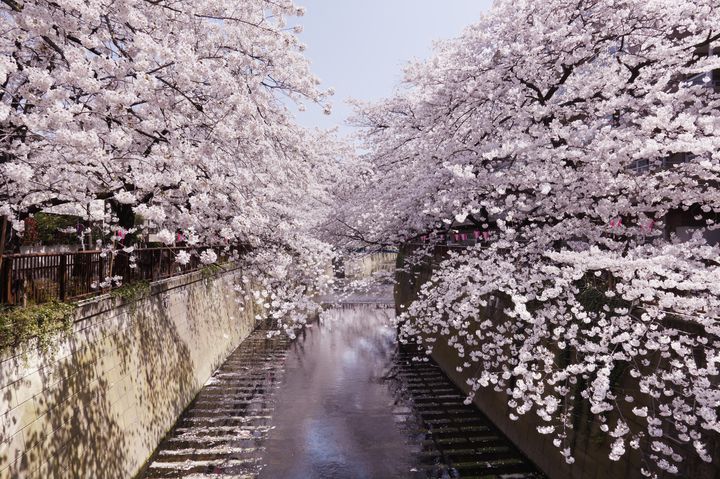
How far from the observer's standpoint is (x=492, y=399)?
14398mm

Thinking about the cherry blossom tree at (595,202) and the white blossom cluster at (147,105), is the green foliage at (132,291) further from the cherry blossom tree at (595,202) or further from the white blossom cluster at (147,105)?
the cherry blossom tree at (595,202)

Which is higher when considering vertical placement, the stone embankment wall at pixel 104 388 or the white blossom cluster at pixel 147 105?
the white blossom cluster at pixel 147 105

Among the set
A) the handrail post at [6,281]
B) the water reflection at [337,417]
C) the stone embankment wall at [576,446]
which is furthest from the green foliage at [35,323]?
the stone embankment wall at [576,446]

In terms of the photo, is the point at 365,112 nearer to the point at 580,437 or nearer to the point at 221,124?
the point at 221,124

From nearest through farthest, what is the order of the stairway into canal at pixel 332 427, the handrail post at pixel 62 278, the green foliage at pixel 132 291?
the handrail post at pixel 62 278 → the green foliage at pixel 132 291 → the stairway into canal at pixel 332 427

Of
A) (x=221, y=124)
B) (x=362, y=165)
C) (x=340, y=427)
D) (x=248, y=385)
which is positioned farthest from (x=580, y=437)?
(x=362, y=165)

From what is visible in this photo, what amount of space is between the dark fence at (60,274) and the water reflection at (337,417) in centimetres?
602

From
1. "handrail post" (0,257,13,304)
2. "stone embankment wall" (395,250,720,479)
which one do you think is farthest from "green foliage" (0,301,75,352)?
"stone embankment wall" (395,250,720,479)

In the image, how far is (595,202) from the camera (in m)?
10.4

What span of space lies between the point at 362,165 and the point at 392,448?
11.9 metres

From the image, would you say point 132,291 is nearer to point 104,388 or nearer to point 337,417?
point 104,388

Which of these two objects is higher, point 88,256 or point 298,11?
point 298,11

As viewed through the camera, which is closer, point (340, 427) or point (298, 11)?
point (298, 11)

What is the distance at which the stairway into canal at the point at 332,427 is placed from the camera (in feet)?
38.3
